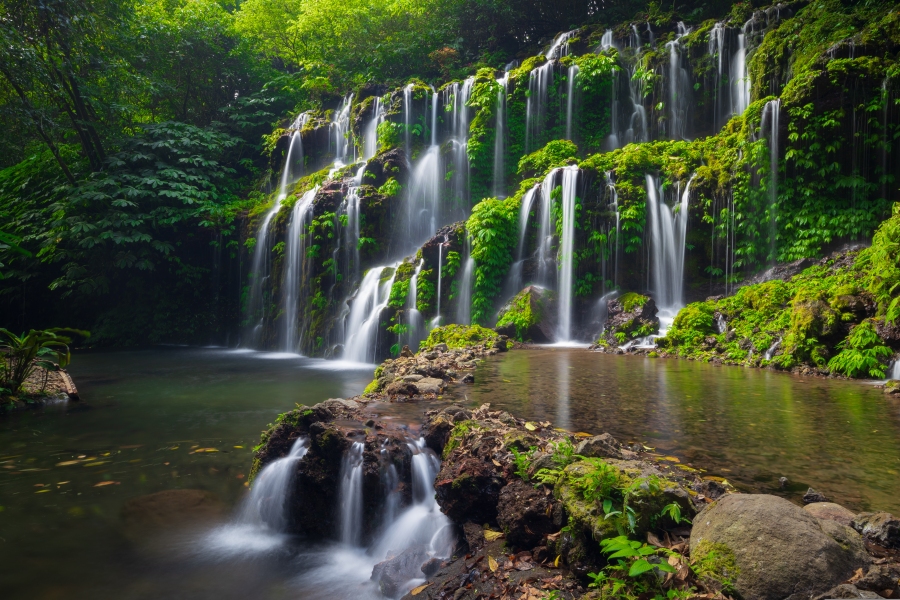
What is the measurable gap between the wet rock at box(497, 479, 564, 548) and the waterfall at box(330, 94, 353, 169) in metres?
21.6

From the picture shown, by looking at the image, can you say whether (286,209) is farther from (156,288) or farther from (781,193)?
(781,193)

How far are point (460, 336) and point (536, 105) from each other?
12.2m

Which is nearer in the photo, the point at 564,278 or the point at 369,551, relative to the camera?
the point at 369,551

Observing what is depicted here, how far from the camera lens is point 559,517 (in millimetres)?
3084

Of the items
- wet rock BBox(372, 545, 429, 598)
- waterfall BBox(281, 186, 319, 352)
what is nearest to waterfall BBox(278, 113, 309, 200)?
waterfall BBox(281, 186, 319, 352)

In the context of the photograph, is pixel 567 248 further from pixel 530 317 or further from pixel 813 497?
pixel 813 497

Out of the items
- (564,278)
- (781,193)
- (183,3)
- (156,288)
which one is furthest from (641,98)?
(183,3)

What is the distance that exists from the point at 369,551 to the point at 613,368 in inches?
236

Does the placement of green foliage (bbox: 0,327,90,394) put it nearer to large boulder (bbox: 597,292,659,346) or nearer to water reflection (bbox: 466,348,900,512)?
water reflection (bbox: 466,348,900,512)

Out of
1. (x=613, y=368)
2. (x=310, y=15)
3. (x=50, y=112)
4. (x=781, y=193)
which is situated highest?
(x=310, y=15)

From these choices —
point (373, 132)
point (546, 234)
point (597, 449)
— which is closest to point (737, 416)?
point (597, 449)

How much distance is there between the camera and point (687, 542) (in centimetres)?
270

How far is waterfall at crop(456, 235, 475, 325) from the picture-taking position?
15.2 m

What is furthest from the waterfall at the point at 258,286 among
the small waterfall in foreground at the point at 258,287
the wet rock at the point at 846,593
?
the wet rock at the point at 846,593
